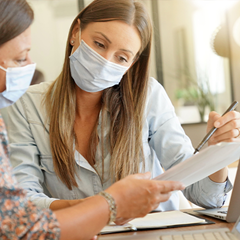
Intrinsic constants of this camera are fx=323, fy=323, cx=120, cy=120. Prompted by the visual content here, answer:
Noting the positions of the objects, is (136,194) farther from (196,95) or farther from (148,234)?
(196,95)

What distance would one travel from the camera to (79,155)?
3.99ft

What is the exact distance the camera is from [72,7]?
3.58 meters

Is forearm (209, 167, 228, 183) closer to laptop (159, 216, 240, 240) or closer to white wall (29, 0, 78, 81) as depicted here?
laptop (159, 216, 240, 240)

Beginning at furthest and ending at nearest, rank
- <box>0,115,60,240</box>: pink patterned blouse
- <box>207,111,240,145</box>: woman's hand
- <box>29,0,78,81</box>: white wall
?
<box>29,0,78,81</box>: white wall → <box>207,111,240,145</box>: woman's hand → <box>0,115,60,240</box>: pink patterned blouse

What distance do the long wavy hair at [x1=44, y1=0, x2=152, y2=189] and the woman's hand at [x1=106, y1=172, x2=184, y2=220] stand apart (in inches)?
18.3

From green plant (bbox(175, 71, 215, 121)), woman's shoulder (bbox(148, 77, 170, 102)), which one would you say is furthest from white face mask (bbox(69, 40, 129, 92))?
green plant (bbox(175, 71, 215, 121))

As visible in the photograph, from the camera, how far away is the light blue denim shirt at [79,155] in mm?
1156

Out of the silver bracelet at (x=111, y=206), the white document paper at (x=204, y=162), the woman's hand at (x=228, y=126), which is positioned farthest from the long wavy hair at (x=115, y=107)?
the silver bracelet at (x=111, y=206)

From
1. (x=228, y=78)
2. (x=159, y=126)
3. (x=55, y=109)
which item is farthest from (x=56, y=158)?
(x=228, y=78)

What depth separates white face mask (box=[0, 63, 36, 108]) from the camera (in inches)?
34.0

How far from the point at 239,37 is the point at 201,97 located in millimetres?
784

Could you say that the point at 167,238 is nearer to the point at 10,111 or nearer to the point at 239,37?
the point at 10,111

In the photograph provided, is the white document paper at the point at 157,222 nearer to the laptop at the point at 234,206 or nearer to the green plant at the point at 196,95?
the laptop at the point at 234,206

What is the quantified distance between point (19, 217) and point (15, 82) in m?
0.43
